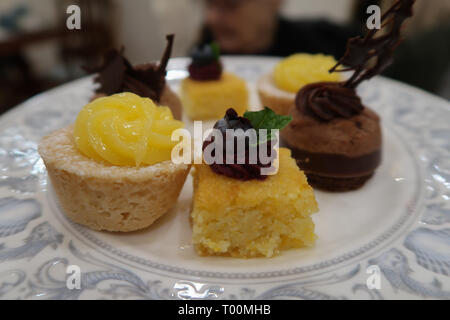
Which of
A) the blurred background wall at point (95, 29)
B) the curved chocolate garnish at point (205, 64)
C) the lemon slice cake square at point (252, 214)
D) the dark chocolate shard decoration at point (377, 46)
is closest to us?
the lemon slice cake square at point (252, 214)

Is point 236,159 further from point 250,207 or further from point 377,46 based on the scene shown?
point 377,46

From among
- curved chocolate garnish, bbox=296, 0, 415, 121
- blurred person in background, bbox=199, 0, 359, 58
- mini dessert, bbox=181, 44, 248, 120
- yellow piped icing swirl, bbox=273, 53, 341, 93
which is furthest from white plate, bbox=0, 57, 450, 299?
blurred person in background, bbox=199, 0, 359, 58

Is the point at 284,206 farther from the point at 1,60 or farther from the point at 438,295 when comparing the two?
the point at 1,60

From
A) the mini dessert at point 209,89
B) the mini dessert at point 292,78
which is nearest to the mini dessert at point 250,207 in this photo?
the mini dessert at point 292,78

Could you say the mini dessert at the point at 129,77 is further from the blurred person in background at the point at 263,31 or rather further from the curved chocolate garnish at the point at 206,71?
the blurred person in background at the point at 263,31

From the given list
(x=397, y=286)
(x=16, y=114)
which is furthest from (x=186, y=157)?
(x=16, y=114)

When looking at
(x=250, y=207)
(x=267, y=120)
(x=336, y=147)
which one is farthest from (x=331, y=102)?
(x=250, y=207)

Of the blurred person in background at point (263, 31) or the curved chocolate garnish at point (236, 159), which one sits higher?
the curved chocolate garnish at point (236, 159)
